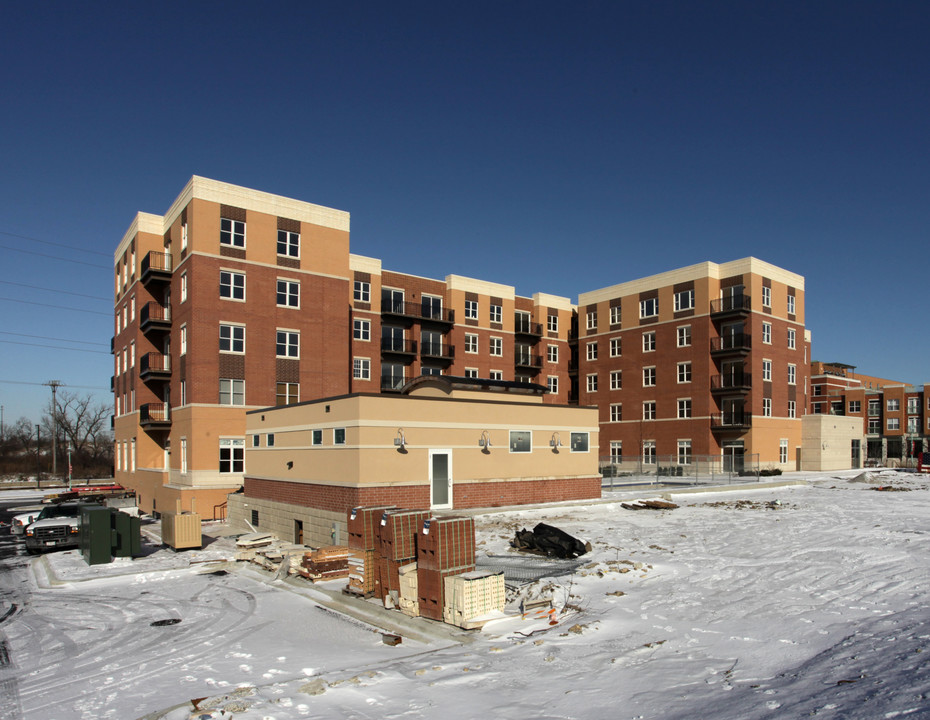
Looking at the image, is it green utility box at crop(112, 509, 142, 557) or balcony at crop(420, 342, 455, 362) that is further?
balcony at crop(420, 342, 455, 362)

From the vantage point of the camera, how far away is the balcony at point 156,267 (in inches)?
1533

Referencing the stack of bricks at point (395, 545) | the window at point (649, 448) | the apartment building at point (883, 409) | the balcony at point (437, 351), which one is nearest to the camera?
the stack of bricks at point (395, 545)

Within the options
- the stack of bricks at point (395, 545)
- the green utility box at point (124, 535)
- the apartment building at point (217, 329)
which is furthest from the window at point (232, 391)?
the stack of bricks at point (395, 545)

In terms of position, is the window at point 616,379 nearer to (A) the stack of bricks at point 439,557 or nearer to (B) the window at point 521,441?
(B) the window at point 521,441

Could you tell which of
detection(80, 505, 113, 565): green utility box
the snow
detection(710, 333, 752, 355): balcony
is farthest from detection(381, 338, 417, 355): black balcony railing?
the snow

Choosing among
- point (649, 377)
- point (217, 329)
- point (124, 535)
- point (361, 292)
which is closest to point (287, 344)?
point (217, 329)

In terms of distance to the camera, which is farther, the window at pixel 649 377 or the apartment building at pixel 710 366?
the window at pixel 649 377

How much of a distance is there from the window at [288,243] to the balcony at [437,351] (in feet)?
65.6

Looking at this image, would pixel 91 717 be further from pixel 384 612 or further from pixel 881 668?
pixel 881 668

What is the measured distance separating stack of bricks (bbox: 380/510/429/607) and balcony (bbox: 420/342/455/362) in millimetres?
43729

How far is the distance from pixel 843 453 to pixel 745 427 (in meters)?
14.5

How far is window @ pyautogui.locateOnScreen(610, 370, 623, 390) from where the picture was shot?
63.0 m

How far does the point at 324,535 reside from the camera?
911 inches

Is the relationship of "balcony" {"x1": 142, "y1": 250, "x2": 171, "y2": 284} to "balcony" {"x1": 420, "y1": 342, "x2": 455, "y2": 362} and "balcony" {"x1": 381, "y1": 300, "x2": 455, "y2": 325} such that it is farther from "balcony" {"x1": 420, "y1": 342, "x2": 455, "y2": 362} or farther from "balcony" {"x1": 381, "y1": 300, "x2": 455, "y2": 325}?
"balcony" {"x1": 420, "y1": 342, "x2": 455, "y2": 362}
